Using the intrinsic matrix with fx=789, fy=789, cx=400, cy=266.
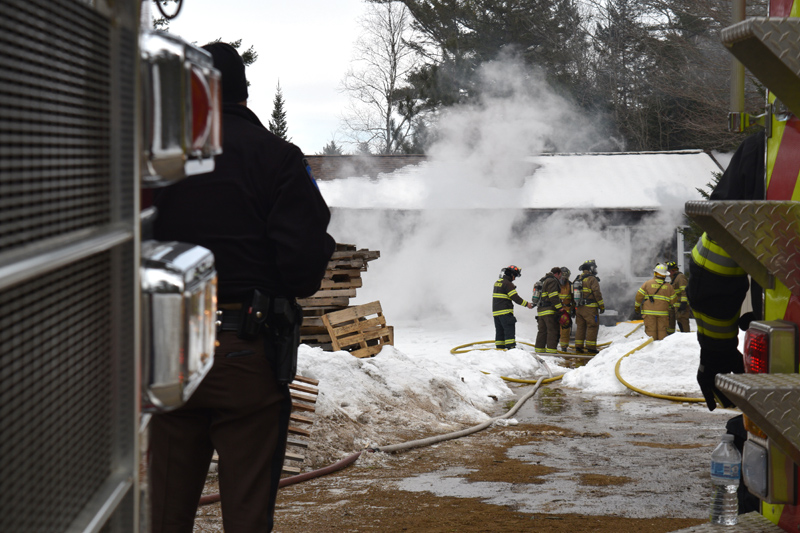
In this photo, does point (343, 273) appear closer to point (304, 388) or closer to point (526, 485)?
point (304, 388)

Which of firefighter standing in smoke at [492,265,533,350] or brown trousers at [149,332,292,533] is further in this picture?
firefighter standing in smoke at [492,265,533,350]

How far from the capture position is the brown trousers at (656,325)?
53.7 ft

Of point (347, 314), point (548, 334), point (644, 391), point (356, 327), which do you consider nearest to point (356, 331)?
point (356, 327)

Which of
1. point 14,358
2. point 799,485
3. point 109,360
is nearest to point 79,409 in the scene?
point 109,360

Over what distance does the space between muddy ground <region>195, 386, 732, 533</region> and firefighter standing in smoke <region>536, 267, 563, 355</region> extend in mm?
8727

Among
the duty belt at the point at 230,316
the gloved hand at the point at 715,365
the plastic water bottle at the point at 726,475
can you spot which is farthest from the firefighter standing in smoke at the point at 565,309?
the duty belt at the point at 230,316

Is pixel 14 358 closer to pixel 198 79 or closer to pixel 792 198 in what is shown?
pixel 198 79

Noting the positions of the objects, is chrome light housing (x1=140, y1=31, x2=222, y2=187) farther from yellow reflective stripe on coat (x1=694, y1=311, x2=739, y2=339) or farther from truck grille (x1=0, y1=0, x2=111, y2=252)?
yellow reflective stripe on coat (x1=694, y1=311, x2=739, y2=339)

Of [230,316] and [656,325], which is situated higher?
[230,316]

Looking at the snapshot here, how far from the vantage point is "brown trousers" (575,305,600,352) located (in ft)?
57.6

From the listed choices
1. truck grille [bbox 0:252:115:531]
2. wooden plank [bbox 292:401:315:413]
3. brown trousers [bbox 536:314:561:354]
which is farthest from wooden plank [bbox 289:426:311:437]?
brown trousers [bbox 536:314:561:354]

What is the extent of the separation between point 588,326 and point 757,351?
51.5 ft

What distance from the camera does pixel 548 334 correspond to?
58.2 ft

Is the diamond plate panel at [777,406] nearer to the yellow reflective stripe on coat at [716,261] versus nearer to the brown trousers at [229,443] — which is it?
the yellow reflective stripe on coat at [716,261]
